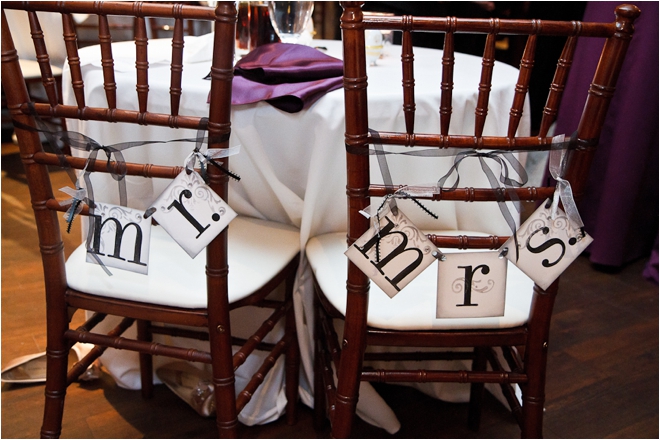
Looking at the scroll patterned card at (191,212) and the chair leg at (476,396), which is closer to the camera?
the scroll patterned card at (191,212)

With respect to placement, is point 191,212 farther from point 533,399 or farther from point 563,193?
point 533,399

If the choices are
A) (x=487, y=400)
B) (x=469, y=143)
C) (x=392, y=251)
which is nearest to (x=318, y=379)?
(x=487, y=400)

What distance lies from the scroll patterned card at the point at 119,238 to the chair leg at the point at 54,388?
27cm

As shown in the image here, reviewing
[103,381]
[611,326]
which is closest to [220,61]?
[103,381]

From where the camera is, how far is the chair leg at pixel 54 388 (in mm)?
1136

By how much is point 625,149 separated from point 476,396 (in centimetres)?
127

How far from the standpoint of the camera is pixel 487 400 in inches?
61.1

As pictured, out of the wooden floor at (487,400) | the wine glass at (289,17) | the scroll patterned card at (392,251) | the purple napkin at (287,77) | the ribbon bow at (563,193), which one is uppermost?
the wine glass at (289,17)

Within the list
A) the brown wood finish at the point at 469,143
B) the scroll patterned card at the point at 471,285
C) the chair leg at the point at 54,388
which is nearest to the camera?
the brown wood finish at the point at 469,143

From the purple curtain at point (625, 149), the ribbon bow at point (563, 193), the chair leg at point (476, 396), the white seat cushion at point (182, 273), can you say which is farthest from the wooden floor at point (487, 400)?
the ribbon bow at point (563, 193)

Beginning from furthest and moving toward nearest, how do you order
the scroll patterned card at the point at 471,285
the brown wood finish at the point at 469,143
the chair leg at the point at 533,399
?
the chair leg at the point at 533,399, the scroll patterned card at the point at 471,285, the brown wood finish at the point at 469,143

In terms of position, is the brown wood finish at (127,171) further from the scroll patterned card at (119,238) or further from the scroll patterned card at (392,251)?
the scroll patterned card at (392,251)

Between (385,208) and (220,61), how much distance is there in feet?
1.05

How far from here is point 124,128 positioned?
3.96 feet
